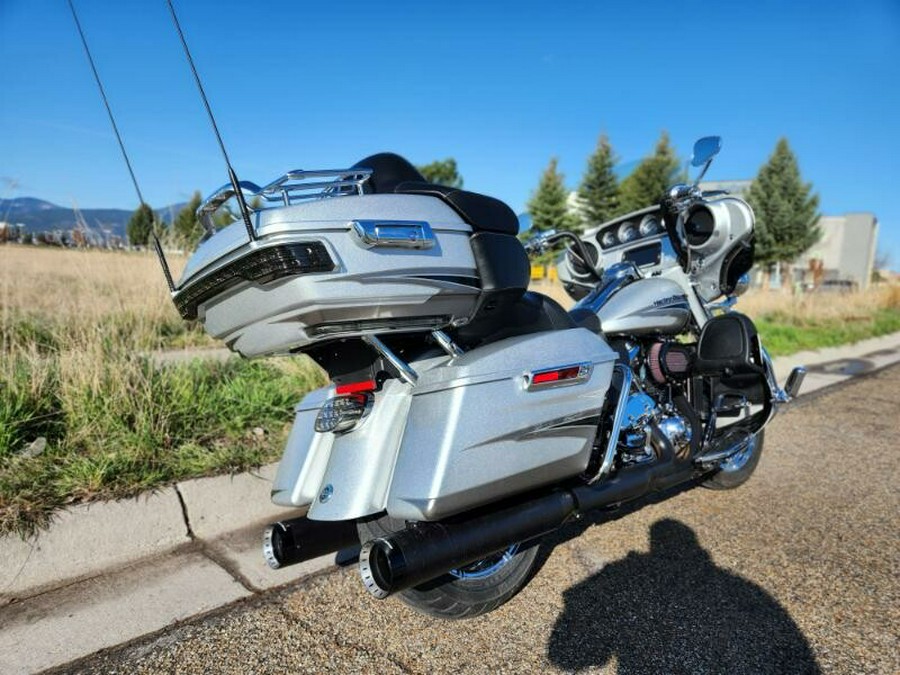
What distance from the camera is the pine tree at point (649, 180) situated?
32750mm

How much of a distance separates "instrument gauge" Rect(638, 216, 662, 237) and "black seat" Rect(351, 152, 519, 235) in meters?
1.55

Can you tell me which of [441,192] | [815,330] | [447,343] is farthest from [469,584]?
[815,330]

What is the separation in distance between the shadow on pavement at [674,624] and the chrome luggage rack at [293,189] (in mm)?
1564

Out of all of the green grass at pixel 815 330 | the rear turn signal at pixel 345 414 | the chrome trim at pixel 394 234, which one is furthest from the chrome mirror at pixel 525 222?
the green grass at pixel 815 330

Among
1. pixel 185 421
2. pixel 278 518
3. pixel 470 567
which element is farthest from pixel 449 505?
pixel 185 421

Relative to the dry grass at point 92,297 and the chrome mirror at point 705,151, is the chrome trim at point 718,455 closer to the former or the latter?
the chrome mirror at point 705,151

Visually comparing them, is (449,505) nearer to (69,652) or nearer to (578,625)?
(578,625)

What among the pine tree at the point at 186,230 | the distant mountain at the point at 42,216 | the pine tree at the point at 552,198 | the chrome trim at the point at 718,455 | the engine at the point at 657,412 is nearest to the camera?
the engine at the point at 657,412

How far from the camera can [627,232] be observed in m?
3.23

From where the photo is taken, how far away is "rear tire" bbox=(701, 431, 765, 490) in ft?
9.93

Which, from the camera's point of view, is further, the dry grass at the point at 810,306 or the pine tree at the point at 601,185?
the pine tree at the point at 601,185

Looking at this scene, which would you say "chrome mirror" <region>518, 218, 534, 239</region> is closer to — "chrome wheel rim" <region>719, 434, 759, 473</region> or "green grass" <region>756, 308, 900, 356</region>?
"chrome wheel rim" <region>719, 434, 759, 473</region>

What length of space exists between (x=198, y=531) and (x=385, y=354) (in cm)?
153

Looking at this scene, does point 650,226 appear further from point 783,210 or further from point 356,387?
point 783,210
